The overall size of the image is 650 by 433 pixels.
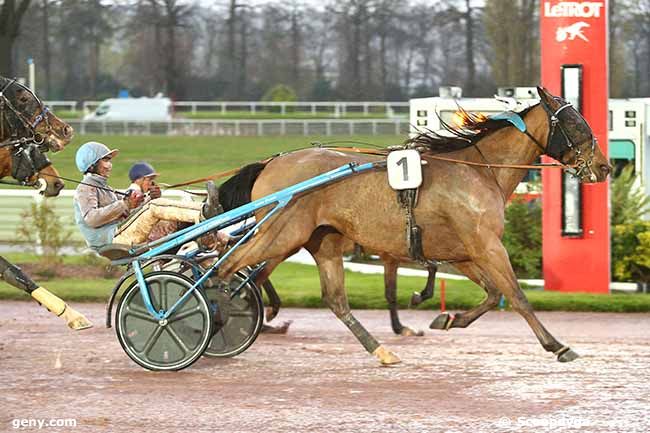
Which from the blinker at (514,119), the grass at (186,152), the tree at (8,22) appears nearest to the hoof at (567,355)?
the blinker at (514,119)

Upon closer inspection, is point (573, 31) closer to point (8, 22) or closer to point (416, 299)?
point (416, 299)

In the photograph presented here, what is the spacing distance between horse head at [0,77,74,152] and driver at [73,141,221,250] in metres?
0.33

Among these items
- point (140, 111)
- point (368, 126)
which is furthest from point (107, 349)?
point (140, 111)

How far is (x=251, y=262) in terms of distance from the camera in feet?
26.8

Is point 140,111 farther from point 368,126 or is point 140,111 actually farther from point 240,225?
point 240,225

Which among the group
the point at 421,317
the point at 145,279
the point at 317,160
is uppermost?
the point at 317,160

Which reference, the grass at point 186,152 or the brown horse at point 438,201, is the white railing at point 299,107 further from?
the brown horse at point 438,201

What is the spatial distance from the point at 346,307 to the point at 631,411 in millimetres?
2176

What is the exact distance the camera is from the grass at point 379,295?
11008mm

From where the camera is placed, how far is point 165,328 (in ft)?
26.2

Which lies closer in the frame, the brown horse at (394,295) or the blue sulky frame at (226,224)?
the blue sulky frame at (226,224)

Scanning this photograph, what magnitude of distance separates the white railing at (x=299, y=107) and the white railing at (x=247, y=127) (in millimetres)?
1954

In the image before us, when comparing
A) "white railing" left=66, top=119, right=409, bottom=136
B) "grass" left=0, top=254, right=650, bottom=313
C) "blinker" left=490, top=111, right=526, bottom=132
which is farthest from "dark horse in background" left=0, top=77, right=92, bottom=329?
"white railing" left=66, top=119, right=409, bottom=136

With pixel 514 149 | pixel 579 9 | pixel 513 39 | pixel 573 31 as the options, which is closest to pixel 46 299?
pixel 514 149
